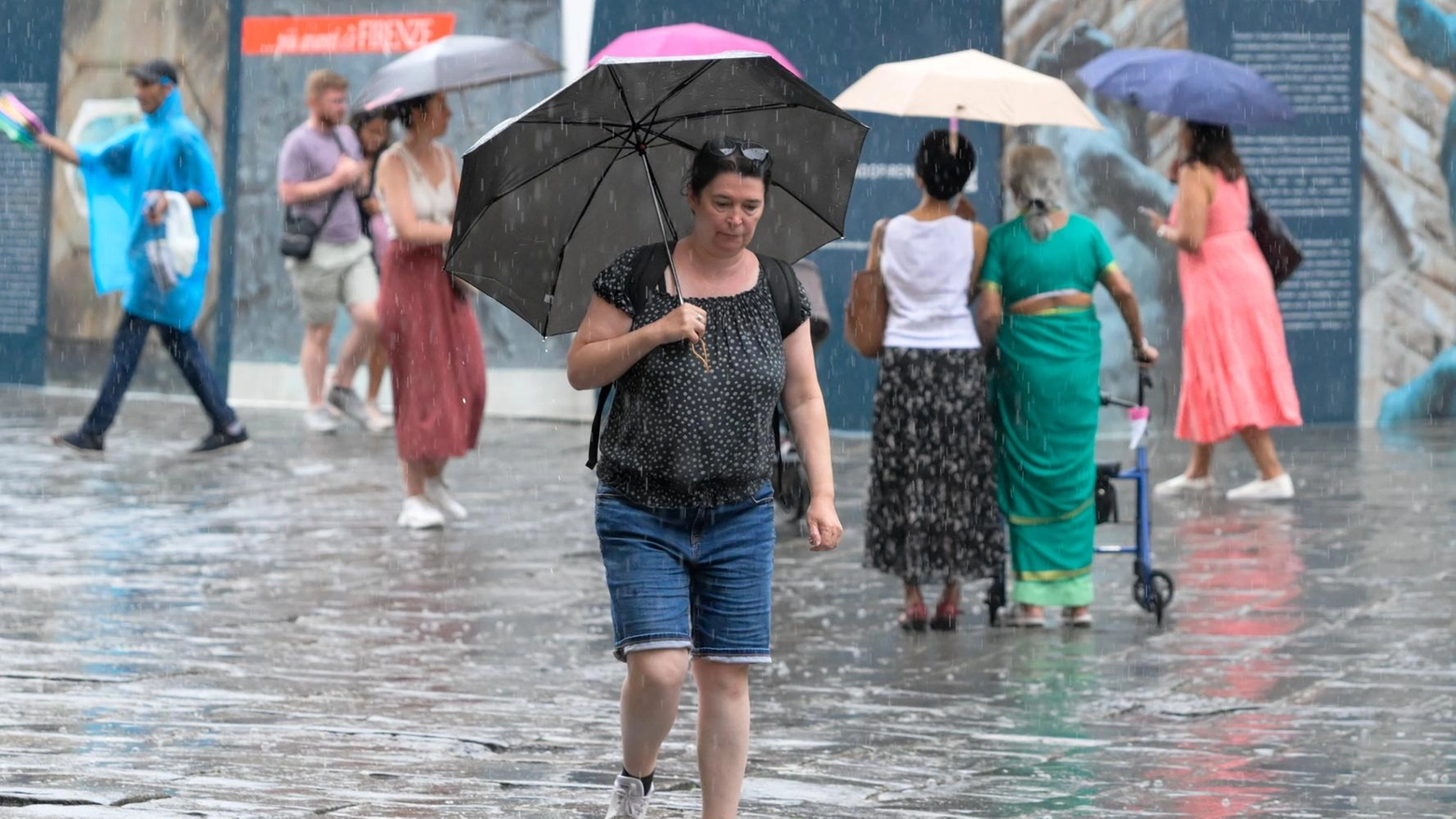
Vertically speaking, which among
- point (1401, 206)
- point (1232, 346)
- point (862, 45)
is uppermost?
point (862, 45)

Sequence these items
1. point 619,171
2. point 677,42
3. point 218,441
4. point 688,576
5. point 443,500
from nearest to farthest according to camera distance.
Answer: point 688,576, point 619,171, point 677,42, point 443,500, point 218,441

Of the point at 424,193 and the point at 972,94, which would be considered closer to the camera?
the point at 972,94

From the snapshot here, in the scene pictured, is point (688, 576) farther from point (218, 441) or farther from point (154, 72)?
point (218, 441)

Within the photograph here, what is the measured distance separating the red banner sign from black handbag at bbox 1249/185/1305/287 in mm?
5997

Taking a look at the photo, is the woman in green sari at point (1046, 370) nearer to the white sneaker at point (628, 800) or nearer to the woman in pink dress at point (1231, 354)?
the white sneaker at point (628, 800)

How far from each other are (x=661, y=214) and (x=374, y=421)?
10.7 m

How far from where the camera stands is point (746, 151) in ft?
16.8

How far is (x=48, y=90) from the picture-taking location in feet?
59.3

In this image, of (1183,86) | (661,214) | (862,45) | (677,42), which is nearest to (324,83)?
(862,45)

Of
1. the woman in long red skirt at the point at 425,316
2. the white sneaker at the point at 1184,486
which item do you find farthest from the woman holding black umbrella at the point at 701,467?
the white sneaker at the point at 1184,486

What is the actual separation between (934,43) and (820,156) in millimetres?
9920

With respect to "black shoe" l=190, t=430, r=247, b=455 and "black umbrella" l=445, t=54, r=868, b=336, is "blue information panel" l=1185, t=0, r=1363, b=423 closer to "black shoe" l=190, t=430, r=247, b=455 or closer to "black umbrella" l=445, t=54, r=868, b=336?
"black shoe" l=190, t=430, r=247, b=455

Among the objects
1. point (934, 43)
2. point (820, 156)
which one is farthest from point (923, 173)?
point (934, 43)

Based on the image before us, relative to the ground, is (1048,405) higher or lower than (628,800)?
higher
